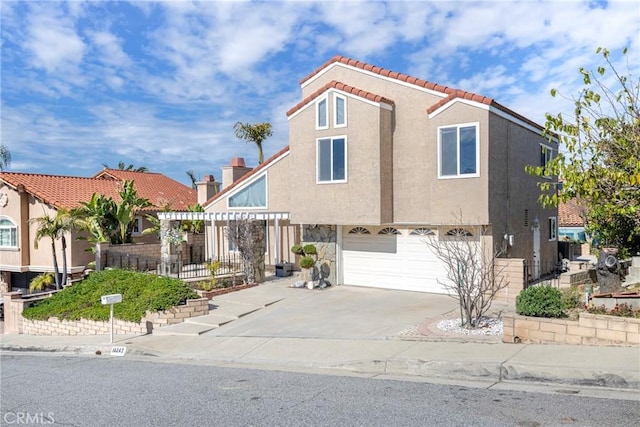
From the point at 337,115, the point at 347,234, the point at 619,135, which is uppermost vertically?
the point at 337,115

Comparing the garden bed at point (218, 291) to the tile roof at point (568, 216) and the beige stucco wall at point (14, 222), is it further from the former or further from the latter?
the tile roof at point (568, 216)

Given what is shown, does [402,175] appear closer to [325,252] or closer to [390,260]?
[390,260]

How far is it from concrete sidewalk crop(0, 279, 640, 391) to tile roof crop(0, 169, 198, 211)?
8256 mm

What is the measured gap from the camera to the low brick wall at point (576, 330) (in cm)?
882

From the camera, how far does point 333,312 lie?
1435 centimetres

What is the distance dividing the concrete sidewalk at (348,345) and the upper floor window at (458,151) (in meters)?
3.70

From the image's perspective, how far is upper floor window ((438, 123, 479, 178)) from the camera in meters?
15.4

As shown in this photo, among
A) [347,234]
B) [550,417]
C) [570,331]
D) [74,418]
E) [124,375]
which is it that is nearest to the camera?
[550,417]

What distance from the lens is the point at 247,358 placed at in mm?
10836

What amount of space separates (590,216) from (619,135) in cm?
536

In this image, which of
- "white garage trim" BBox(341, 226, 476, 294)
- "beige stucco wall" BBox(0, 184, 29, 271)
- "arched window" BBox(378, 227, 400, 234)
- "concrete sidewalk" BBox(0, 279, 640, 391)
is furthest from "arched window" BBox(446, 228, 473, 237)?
"beige stucco wall" BBox(0, 184, 29, 271)

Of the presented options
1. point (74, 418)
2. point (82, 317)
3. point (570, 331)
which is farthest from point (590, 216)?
point (82, 317)

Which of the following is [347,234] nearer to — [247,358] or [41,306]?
[247,358]

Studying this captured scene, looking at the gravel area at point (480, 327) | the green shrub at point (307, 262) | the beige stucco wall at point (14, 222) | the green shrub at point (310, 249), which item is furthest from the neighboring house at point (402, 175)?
the beige stucco wall at point (14, 222)
